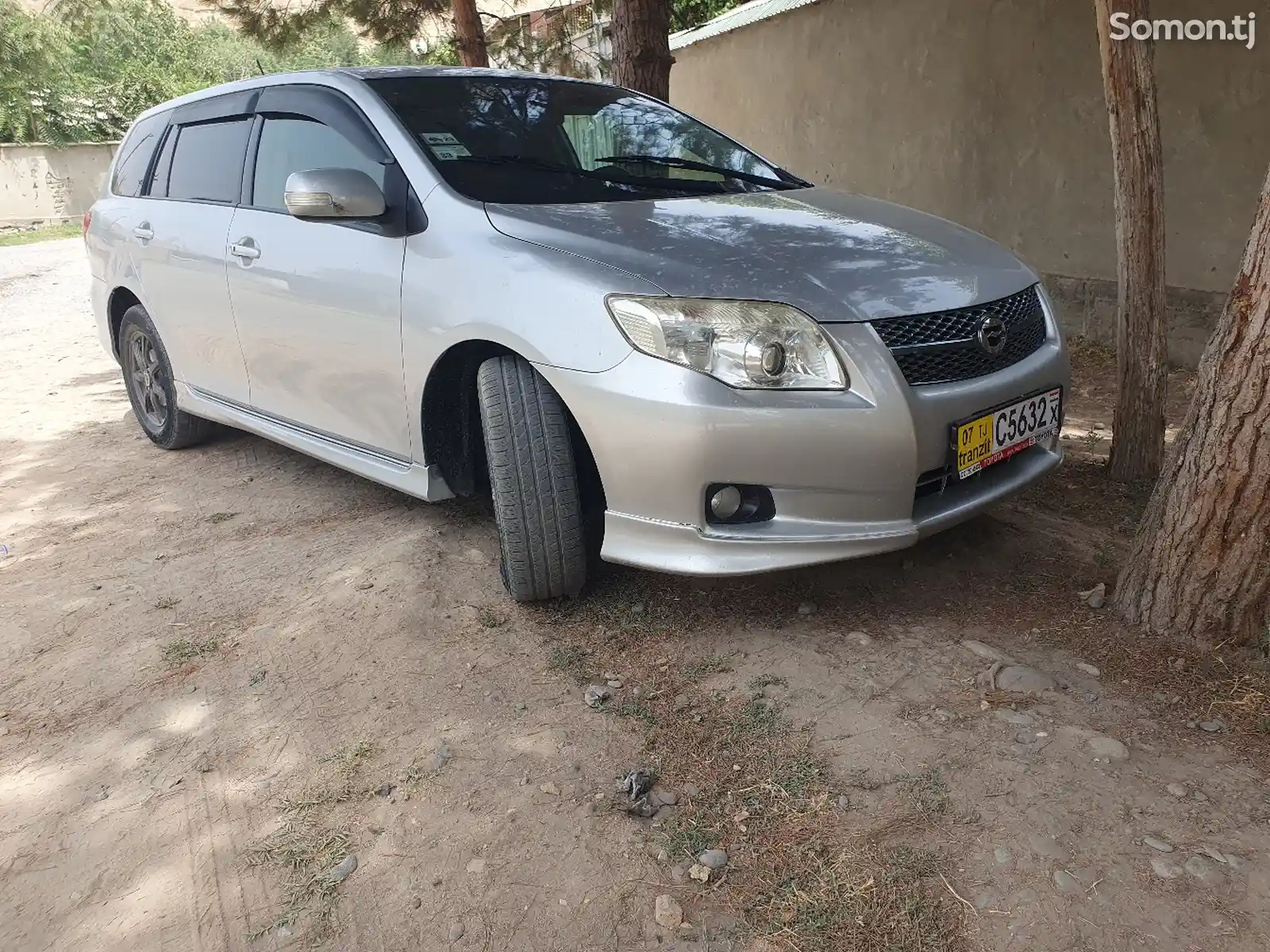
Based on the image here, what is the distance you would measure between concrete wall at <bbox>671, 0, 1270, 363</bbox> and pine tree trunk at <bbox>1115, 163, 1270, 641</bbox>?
3.65 meters

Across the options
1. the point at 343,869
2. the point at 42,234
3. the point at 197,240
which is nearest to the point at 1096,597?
the point at 343,869

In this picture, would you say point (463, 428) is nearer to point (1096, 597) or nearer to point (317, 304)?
point (317, 304)

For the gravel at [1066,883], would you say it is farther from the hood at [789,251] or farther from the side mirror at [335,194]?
the side mirror at [335,194]

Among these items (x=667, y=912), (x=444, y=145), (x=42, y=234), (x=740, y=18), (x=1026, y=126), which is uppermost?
(x=740, y=18)

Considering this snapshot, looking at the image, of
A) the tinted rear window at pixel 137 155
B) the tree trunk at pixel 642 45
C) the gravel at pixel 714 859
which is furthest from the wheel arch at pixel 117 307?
the gravel at pixel 714 859

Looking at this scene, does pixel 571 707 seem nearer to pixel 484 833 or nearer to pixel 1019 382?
pixel 484 833

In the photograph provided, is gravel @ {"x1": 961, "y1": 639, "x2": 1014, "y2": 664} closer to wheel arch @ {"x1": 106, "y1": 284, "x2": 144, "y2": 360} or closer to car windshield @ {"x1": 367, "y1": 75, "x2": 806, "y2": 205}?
car windshield @ {"x1": 367, "y1": 75, "x2": 806, "y2": 205}

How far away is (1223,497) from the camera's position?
2531mm

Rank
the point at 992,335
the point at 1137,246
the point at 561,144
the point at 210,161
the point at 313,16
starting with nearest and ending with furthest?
1. the point at 992,335
2. the point at 561,144
3. the point at 1137,246
4. the point at 210,161
5. the point at 313,16

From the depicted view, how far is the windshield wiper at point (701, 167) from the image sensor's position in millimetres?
3699

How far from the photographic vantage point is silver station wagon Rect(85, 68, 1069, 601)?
259 centimetres

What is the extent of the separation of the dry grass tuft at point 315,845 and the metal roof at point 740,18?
27.0 feet

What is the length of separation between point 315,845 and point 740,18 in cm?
1021

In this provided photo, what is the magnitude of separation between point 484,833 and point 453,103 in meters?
2.55
